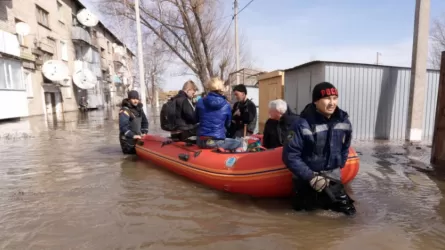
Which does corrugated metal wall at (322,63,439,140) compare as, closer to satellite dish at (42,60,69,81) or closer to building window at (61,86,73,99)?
satellite dish at (42,60,69,81)

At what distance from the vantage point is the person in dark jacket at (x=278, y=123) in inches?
166

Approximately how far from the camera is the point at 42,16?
22328mm

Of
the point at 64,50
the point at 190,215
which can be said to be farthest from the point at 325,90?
the point at 64,50

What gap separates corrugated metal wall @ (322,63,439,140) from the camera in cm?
830

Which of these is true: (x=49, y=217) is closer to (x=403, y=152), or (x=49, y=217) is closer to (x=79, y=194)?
(x=79, y=194)

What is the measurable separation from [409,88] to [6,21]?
64.6 feet

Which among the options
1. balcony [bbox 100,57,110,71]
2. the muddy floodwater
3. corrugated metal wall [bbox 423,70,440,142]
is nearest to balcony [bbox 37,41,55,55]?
balcony [bbox 100,57,110,71]

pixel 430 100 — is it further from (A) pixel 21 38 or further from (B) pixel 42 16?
(B) pixel 42 16

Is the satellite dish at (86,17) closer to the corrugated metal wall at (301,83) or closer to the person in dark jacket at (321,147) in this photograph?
the corrugated metal wall at (301,83)

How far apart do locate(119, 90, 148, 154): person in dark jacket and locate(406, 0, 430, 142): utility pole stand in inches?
264

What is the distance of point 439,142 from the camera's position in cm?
523

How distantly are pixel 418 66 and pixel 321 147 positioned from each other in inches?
243

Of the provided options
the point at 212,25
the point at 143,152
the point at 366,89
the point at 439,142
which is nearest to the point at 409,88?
the point at 366,89

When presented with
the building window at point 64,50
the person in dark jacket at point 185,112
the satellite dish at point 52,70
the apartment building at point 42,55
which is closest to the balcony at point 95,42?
the apartment building at point 42,55
